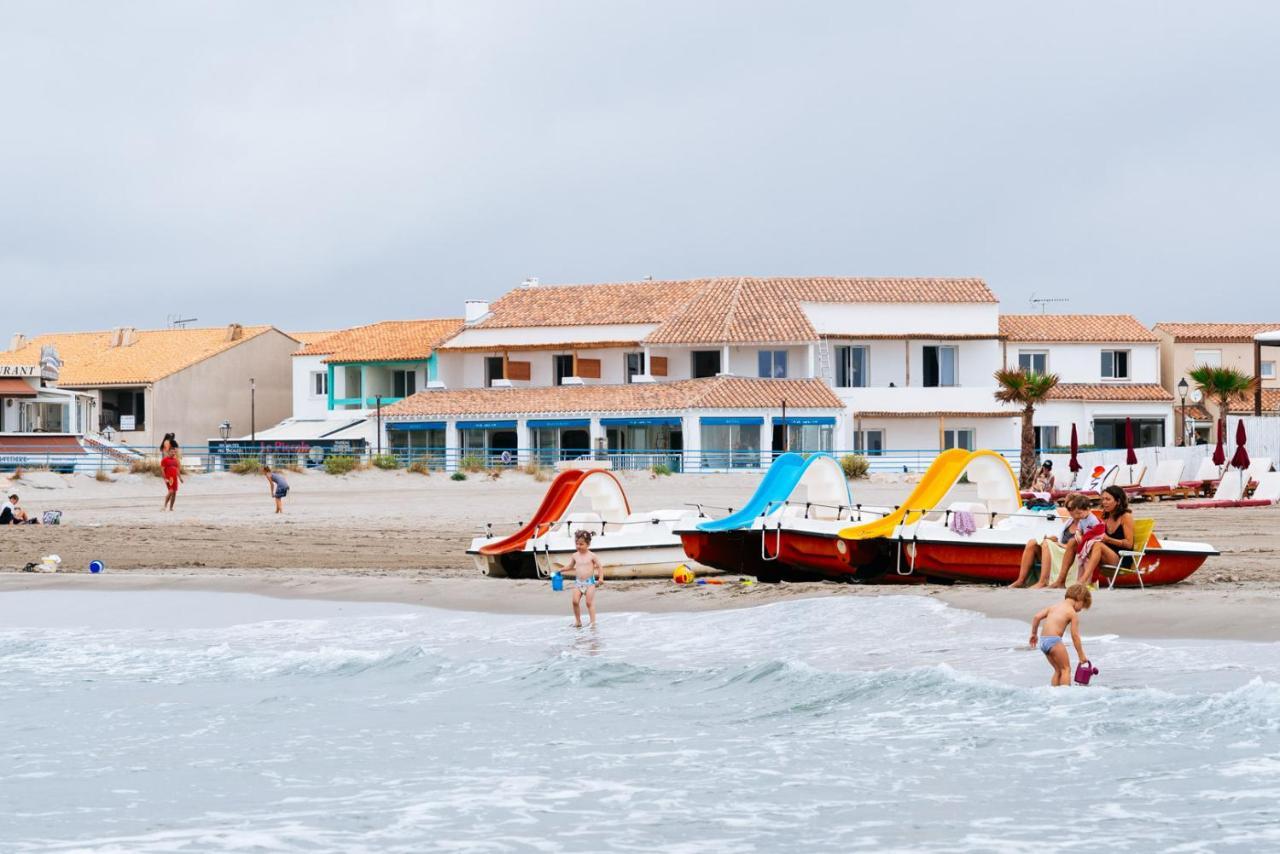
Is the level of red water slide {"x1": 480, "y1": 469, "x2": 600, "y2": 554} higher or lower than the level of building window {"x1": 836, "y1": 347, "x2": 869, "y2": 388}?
lower

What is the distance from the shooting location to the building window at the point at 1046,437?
5812 centimetres

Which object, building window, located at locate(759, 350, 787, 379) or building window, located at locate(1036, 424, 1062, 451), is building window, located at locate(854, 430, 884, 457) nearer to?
building window, located at locate(759, 350, 787, 379)

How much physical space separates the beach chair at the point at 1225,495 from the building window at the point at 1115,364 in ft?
90.0

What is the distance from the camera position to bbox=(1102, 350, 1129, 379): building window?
6053 centimetres

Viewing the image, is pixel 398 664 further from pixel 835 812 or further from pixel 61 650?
pixel 835 812

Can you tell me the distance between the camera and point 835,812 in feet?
31.3

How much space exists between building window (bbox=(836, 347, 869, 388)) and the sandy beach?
40.2ft

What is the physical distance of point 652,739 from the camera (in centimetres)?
1175

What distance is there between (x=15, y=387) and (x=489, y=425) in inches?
590

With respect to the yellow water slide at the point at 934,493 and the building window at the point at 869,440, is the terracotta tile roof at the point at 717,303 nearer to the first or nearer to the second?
the building window at the point at 869,440

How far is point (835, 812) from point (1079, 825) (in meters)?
1.37

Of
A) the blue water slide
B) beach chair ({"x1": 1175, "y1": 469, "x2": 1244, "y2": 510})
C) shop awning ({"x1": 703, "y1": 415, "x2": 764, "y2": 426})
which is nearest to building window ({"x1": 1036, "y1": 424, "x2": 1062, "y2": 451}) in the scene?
shop awning ({"x1": 703, "y1": 415, "x2": 764, "y2": 426})

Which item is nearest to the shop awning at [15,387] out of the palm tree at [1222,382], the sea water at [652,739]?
the sea water at [652,739]

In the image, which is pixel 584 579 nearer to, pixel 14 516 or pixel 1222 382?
pixel 14 516
